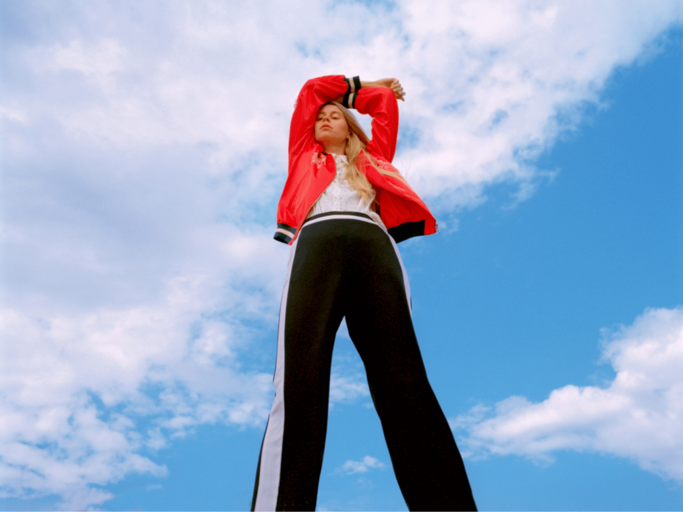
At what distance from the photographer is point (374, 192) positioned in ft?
11.3

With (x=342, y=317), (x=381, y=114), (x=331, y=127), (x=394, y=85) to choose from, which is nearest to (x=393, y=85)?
(x=394, y=85)

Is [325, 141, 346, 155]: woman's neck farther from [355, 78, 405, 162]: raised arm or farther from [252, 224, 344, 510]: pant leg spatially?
[252, 224, 344, 510]: pant leg

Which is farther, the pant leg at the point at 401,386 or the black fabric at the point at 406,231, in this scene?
the black fabric at the point at 406,231

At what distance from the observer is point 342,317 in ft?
9.87

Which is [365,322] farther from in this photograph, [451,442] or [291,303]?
[451,442]

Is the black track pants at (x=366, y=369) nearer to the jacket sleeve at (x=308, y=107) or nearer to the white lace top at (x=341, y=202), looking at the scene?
the white lace top at (x=341, y=202)

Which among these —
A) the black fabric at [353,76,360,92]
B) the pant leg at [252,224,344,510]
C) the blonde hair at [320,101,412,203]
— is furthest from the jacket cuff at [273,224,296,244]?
the black fabric at [353,76,360,92]

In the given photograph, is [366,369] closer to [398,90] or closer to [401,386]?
[401,386]

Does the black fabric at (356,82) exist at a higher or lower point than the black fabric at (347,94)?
higher

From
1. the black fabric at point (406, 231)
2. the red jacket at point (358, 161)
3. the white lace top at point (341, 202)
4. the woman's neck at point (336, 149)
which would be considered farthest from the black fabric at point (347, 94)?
the black fabric at point (406, 231)

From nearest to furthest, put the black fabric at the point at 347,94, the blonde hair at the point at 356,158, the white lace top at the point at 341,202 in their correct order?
the white lace top at the point at 341,202 < the blonde hair at the point at 356,158 < the black fabric at the point at 347,94

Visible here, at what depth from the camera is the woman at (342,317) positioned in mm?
2666

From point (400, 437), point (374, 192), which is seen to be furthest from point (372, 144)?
point (400, 437)

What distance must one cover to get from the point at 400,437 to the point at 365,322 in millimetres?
624
